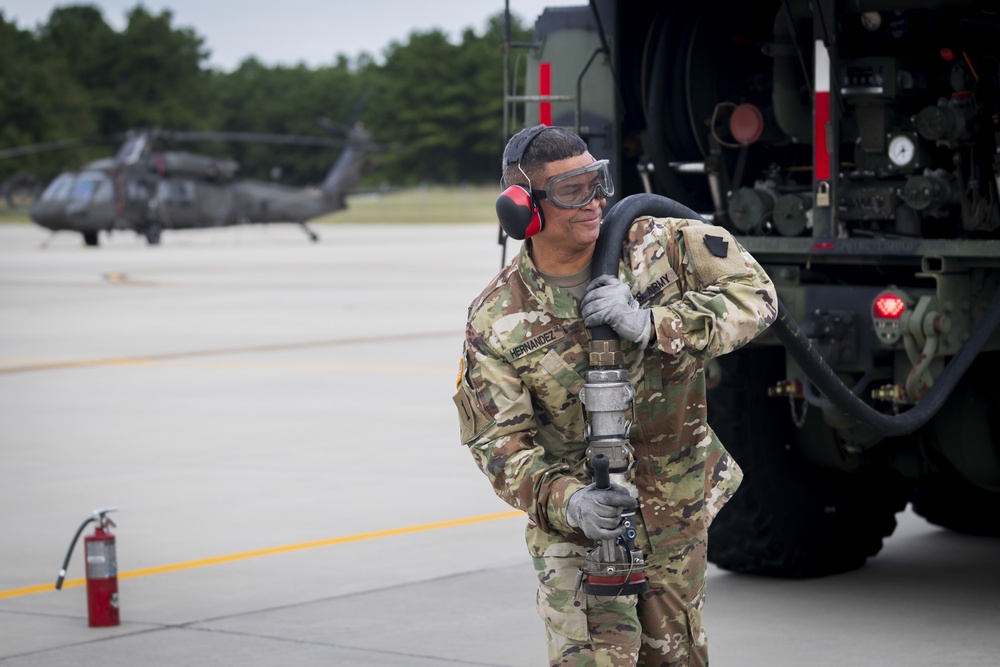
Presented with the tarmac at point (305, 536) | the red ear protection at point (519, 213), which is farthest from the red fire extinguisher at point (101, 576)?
the red ear protection at point (519, 213)

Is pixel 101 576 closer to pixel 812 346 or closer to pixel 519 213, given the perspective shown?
pixel 812 346

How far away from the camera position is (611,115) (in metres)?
6.23

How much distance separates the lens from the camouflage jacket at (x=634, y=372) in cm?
355

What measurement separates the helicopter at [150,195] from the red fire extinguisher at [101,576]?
32.2 meters

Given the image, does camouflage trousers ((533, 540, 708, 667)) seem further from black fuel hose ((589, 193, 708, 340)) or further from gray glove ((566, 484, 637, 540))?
black fuel hose ((589, 193, 708, 340))

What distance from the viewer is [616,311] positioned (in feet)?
→ 11.1

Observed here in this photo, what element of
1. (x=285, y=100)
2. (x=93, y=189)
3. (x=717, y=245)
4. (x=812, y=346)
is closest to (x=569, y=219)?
(x=717, y=245)

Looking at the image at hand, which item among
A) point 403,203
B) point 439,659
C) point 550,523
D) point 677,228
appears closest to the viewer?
point 550,523

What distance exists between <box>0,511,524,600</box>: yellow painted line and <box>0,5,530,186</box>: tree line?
280ft

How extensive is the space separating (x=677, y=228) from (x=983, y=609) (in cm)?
293

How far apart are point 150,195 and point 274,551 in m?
35.0

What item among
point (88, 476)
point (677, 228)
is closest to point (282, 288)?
point (88, 476)

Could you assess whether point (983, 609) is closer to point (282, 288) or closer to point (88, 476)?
point (88, 476)

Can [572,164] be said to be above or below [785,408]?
above
